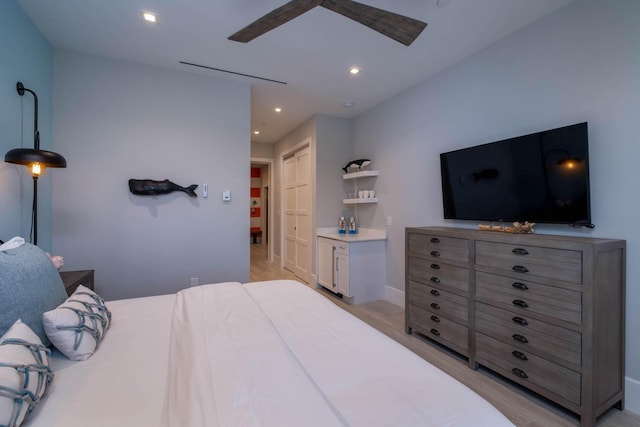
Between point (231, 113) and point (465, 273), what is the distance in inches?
116

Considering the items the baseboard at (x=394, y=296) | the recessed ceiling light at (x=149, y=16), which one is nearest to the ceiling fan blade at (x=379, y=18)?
the recessed ceiling light at (x=149, y=16)

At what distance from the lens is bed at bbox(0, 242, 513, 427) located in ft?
2.68

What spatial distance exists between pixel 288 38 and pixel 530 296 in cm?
272

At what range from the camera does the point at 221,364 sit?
104 cm

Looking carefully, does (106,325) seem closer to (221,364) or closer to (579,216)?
(221,364)

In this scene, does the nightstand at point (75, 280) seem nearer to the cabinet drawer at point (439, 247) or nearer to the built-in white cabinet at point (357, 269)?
the built-in white cabinet at point (357, 269)

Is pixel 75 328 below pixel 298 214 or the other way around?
below

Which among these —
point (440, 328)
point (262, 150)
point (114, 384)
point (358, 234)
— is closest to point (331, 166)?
point (358, 234)

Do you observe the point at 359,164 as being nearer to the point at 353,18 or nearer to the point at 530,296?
the point at 353,18

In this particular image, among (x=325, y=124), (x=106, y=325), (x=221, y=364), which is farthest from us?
(x=325, y=124)

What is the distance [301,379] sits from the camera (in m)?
0.94

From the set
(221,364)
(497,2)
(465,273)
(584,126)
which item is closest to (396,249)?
(465,273)

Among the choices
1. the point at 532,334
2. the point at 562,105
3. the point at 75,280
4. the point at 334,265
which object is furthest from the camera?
the point at 334,265

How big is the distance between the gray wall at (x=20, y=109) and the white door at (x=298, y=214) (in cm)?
307
